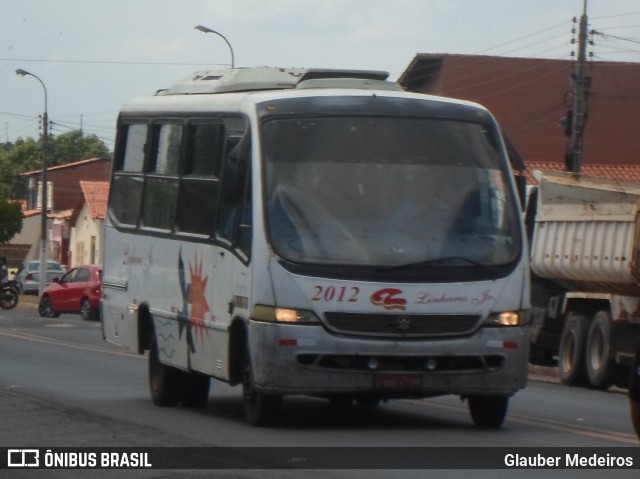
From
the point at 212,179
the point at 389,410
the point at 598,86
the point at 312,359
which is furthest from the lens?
the point at 598,86

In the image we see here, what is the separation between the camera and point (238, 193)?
12297 millimetres

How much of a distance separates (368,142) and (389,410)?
10.6ft

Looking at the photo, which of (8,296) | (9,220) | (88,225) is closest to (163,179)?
(8,296)

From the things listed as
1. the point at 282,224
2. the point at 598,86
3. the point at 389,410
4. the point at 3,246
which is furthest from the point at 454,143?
the point at 3,246

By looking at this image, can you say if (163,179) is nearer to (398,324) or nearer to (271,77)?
(271,77)

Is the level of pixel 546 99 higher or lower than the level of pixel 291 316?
higher

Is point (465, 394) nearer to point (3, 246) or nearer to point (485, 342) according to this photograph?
point (485, 342)

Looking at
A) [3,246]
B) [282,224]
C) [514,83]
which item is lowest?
[3,246]

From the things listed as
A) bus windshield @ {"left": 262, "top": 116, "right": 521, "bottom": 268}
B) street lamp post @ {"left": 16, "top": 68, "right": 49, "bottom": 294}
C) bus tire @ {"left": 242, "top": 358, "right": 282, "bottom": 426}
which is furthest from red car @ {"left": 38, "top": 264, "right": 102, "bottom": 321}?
bus windshield @ {"left": 262, "top": 116, "right": 521, "bottom": 268}

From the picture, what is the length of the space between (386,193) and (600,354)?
31.5 ft

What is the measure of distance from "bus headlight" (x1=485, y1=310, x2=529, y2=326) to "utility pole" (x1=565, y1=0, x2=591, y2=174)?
71.9ft

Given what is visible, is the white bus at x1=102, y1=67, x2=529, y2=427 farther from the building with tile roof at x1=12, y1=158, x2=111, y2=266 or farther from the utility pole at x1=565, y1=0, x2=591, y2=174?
the building with tile roof at x1=12, y1=158, x2=111, y2=266

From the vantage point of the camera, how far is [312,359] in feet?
38.0

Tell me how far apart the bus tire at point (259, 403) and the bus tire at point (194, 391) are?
2.55 m
